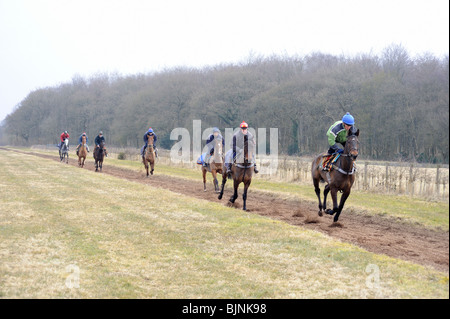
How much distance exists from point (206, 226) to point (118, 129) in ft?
204

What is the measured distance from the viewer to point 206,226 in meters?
9.91

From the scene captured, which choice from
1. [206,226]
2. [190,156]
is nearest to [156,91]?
[190,156]

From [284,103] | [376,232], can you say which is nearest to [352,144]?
[376,232]

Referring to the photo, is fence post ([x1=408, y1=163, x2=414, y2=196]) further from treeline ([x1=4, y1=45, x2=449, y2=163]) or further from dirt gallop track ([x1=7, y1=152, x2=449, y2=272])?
dirt gallop track ([x1=7, y1=152, x2=449, y2=272])

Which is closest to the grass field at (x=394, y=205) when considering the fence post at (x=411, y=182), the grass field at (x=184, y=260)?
the fence post at (x=411, y=182)

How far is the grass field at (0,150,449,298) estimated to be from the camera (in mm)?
5441

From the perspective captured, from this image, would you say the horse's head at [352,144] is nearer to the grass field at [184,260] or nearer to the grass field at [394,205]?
the grass field at [184,260]

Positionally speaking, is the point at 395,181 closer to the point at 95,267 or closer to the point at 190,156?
the point at 95,267

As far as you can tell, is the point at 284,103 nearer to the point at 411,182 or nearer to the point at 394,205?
the point at 411,182

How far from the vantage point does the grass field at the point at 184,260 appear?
5441 millimetres

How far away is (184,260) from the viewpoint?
6988 millimetres

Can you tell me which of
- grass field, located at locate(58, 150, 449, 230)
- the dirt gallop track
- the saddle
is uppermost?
the saddle

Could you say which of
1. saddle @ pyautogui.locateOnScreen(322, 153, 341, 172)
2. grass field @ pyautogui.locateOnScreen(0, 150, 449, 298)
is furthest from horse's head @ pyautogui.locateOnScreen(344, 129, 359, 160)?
grass field @ pyautogui.locateOnScreen(0, 150, 449, 298)

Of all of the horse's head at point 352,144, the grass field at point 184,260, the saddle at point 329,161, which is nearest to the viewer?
the grass field at point 184,260
